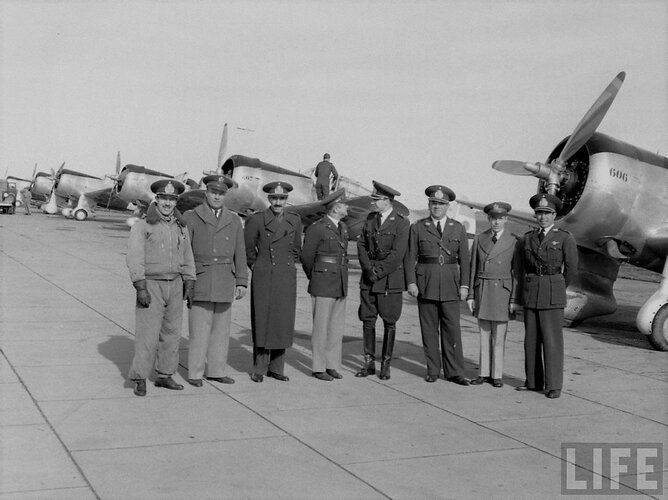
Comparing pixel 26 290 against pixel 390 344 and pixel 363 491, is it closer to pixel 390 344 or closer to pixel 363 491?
pixel 390 344

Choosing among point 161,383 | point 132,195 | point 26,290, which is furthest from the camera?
point 132,195

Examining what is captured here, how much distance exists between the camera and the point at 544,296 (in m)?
7.05

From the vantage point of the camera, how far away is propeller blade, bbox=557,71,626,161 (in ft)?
33.0

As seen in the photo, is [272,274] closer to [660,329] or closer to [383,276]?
[383,276]

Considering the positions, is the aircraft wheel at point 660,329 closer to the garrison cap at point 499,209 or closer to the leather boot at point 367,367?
the garrison cap at point 499,209

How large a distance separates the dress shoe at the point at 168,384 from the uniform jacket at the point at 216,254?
736 millimetres

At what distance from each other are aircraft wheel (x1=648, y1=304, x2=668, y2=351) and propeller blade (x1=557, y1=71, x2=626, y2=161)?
2.36 meters

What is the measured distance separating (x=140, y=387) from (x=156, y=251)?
1.10m

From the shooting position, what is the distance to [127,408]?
5766mm

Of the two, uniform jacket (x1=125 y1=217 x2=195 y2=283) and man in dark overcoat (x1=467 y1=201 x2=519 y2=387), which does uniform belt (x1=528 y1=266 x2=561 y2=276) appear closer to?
man in dark overcoat (x1=467 y1=201 x2=519 y2=387)

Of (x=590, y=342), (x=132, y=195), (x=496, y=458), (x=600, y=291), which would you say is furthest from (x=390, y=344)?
(x=132, y=195)

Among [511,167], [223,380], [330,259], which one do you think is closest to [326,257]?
[330,259]

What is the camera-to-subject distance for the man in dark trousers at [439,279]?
7.27m

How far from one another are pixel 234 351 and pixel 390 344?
1.92 m
